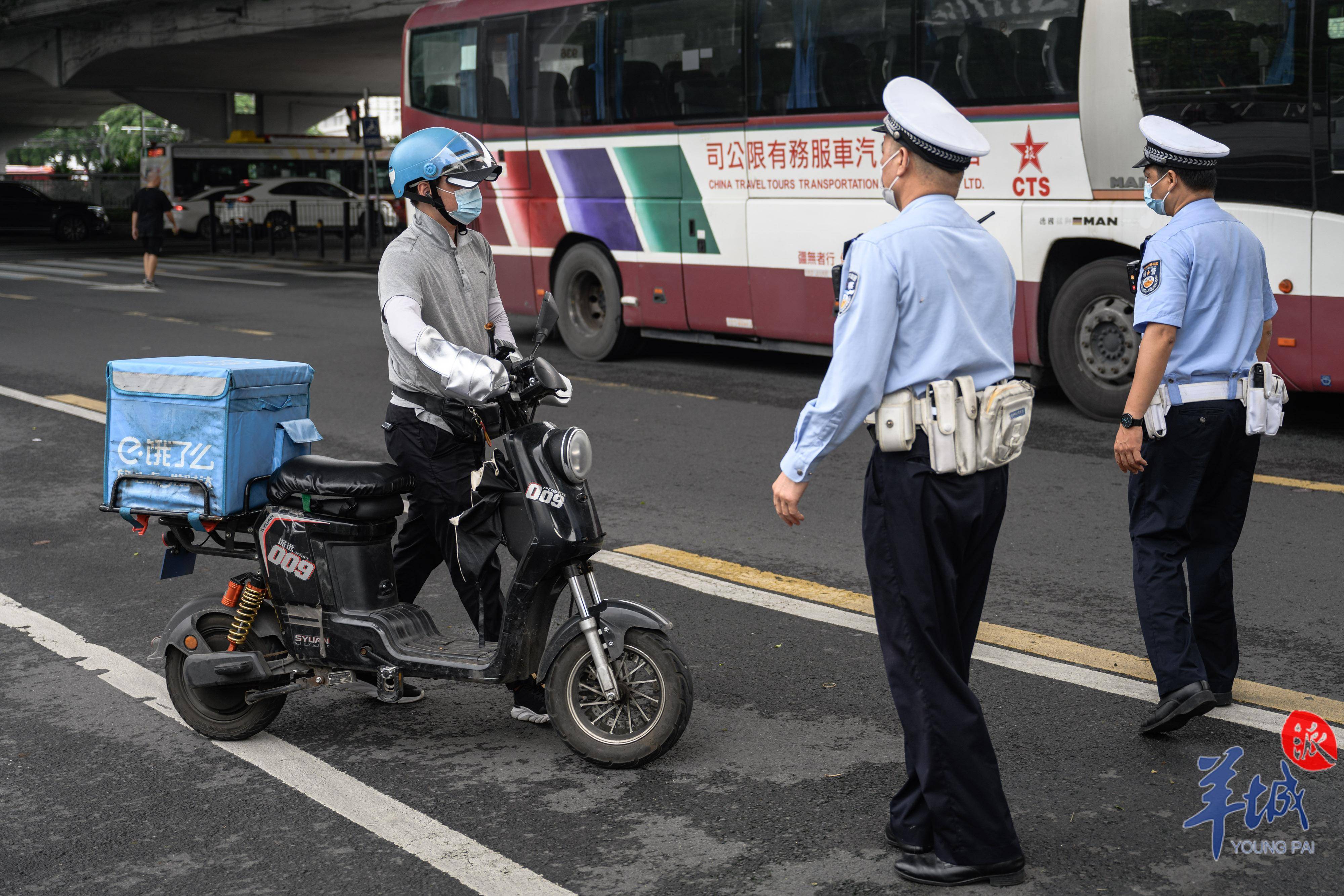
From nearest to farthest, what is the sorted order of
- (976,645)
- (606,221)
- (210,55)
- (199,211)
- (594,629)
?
(594,629), (976,645), (606,221), (199,211), (210,55)

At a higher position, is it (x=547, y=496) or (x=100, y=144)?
(x=100, y=144)

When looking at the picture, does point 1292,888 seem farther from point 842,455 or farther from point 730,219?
point 730,219

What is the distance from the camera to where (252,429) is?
4188 mm

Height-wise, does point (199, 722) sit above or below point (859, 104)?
below

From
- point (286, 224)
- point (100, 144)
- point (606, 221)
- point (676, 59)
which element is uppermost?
point (100, 144)

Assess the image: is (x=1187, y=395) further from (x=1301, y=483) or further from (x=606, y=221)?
(x=606, y=221)

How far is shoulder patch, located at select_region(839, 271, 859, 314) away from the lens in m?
3.24

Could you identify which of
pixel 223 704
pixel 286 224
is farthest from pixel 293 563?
pixel 286 224

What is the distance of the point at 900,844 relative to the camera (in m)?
3.45

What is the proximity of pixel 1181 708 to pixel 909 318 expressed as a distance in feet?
5.50

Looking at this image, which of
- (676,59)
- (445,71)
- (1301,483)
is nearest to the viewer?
(1301,483)

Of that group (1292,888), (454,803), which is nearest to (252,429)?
(454,803)

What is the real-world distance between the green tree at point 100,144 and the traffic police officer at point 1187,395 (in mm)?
56296

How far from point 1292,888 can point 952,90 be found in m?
7.78
